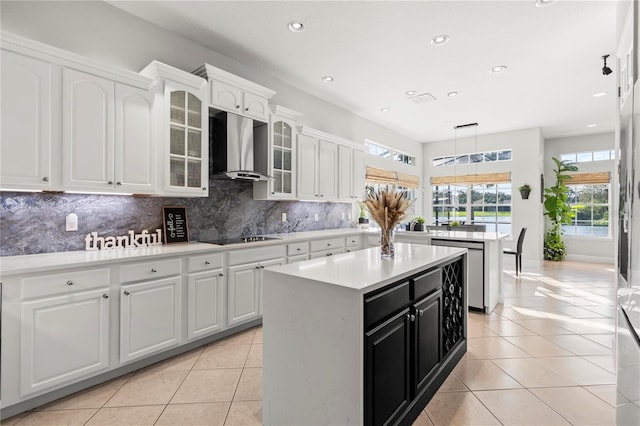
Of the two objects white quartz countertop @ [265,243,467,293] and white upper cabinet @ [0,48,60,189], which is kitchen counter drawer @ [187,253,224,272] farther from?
white quartz countertop @ [265,243,467,293]

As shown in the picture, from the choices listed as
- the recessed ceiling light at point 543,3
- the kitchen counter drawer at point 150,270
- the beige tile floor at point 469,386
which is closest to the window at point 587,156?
the beige tile floor at point 469,386

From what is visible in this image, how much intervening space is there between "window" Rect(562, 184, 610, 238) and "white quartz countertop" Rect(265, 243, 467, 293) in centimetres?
746

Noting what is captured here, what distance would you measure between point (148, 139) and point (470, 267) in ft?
12.5

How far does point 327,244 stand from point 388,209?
2181 mm

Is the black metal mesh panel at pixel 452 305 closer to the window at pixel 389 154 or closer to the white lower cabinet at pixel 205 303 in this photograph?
the white lower cabinet at pixel 205 303

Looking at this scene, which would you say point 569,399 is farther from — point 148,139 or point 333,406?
point 148,139

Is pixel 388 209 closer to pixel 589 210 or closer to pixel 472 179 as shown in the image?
pixel 472 179

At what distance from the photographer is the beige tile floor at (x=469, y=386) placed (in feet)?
6.47

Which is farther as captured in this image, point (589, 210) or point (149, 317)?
point (589, 210)

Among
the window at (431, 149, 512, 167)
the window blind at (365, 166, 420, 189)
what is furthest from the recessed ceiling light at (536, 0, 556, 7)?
the window at (431, 149, 512, 167)

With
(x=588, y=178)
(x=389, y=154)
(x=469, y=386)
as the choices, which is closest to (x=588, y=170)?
(x=588, y=178)

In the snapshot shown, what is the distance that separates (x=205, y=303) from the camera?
9.55ft

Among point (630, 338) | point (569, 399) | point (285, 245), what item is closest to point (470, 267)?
point (569, 399)

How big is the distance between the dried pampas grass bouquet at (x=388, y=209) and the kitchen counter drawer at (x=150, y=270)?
5.56ft
